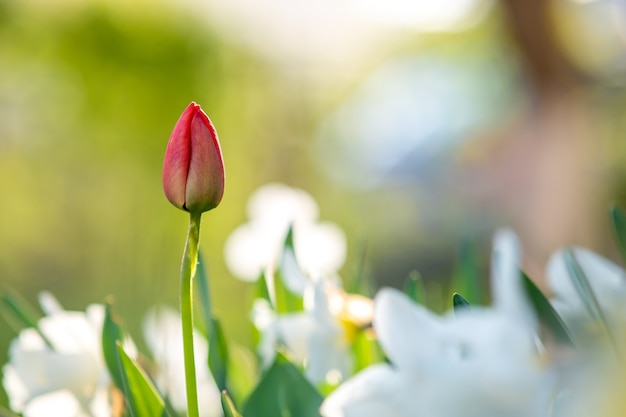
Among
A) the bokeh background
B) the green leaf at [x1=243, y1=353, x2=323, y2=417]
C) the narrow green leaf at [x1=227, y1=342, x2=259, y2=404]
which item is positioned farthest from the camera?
the bokeh background

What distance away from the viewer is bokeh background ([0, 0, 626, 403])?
2.97 meters

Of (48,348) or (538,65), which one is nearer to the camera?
(48,348)

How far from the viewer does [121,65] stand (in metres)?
3.46

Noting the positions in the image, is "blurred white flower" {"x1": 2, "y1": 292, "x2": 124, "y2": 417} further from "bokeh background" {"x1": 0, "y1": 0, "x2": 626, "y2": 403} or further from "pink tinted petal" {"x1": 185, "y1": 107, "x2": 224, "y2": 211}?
"bokeh background" {"x1": 0, "y1": 0, "x2": 626, "y2": 403}

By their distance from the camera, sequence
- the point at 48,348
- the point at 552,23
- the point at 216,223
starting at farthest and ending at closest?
the point at 216,223, the point at 552,23, the point at 48,348

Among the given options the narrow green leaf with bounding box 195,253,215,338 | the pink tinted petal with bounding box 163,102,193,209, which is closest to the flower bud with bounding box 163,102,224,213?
the pink tinted petal with bounding box 163,102,193,209

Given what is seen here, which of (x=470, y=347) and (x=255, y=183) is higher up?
(x=470, y=347)

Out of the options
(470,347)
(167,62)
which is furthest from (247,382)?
(167,62)

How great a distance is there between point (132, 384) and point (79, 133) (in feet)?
11.0

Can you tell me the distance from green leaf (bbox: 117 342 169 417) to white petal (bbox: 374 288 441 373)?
10 cm

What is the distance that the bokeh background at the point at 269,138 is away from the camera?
9.75 ft

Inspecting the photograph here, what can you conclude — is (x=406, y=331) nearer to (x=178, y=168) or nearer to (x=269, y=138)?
(x=178, y=168)

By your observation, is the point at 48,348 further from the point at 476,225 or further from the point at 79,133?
the point at 476,225

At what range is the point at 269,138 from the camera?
418cm
